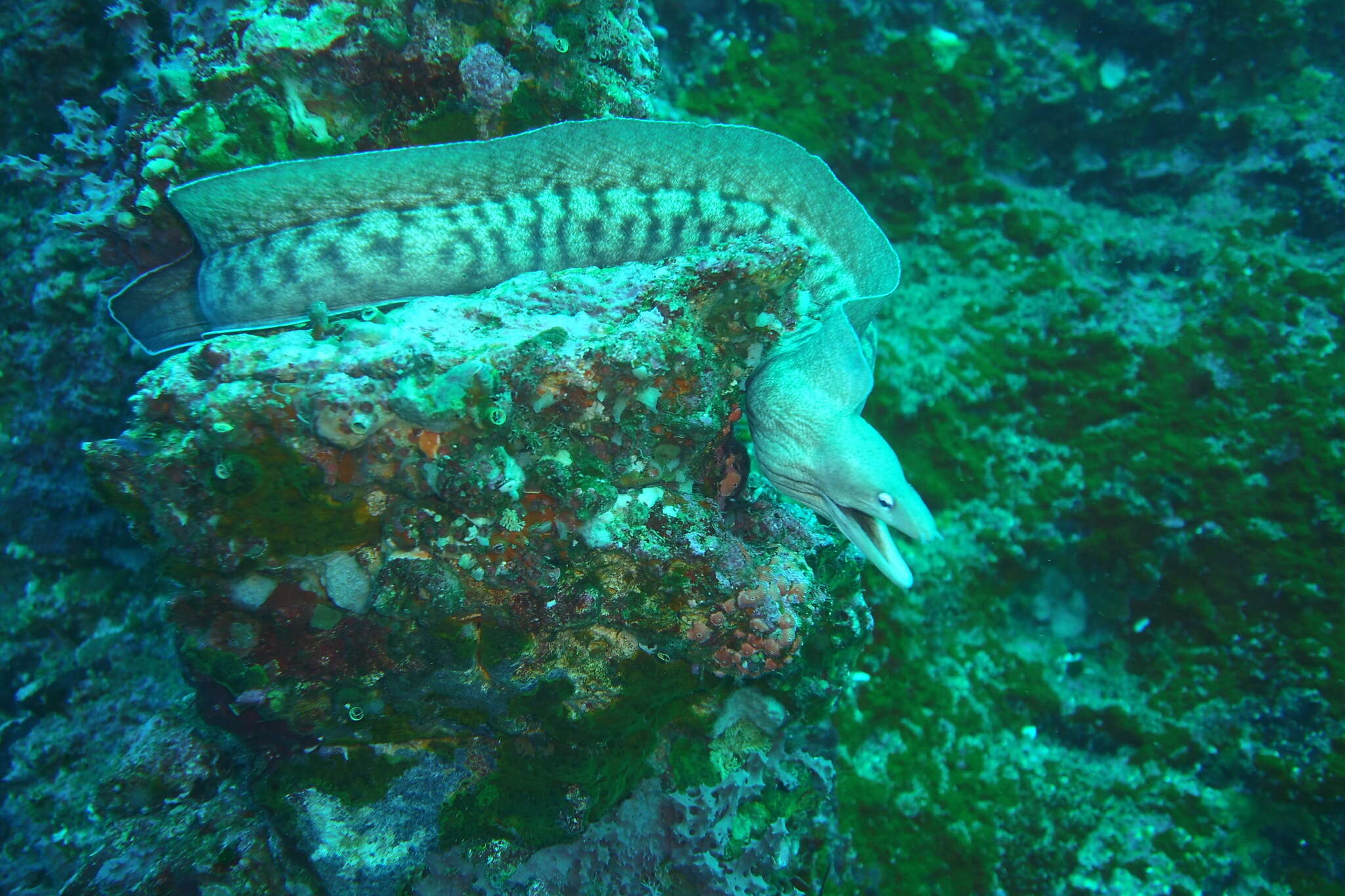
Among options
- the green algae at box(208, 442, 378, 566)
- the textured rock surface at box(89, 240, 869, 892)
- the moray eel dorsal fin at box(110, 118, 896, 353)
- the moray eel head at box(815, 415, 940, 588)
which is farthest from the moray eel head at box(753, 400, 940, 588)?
the green algae at box(208, 442, 378, 566)

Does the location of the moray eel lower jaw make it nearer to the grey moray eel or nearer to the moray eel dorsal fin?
the grey moray eel

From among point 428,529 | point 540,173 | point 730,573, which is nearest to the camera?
point 428,529

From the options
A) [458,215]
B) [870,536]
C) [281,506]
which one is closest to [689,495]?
[870,536]

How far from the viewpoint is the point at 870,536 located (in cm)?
248

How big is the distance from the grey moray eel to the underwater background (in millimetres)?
224

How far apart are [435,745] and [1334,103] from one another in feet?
23.4

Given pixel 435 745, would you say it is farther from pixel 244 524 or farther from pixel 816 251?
pixel 816 251

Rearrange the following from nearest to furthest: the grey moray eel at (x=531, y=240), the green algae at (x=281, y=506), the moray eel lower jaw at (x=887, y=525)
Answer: the green algae at (x=281, y=506) < the moray eel lower jaw at (x=887, y=525) < the grey moray eel at (x=531, y=240)

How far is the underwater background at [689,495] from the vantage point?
78.5 inches

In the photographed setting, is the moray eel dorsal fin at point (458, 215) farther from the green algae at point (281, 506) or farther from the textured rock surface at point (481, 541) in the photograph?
A: the green algae at point (281, 506)

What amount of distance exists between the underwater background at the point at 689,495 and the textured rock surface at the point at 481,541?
0.02 m

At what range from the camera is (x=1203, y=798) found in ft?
11.4

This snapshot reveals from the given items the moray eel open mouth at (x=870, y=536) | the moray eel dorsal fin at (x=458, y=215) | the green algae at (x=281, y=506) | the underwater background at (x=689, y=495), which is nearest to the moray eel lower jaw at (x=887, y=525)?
the moray eel open mouth at (x=870, y=536)

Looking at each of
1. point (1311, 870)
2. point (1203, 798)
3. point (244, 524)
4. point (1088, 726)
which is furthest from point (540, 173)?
point (1311, 870)
